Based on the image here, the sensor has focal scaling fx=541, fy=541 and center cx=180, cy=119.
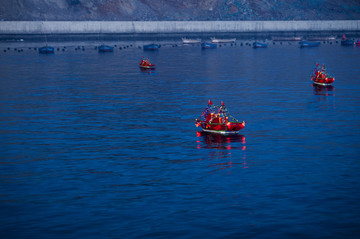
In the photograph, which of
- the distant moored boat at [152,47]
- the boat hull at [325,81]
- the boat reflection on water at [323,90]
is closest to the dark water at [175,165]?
the boat reflection on water at [323,90]

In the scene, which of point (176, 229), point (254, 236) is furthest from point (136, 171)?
point (254, 236)

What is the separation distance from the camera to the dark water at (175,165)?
28.0 metres

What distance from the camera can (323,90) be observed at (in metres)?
83.4

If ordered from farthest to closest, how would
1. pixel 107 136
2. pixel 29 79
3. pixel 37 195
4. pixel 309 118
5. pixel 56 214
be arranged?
1. pixel 29 79
2. pixel 309 118
3. pixel 107 136
4. pixel 37 195
5. pixel 56 214

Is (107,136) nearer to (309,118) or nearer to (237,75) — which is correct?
(309,118)

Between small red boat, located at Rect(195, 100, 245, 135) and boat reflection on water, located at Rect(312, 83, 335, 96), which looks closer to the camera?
small red boat, located at Rect(195, 100, 245, 135)

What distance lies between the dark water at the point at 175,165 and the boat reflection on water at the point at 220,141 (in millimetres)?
96

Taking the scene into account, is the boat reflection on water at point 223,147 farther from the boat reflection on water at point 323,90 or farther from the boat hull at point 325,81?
→ the boat hull at point 325,81

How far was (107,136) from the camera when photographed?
50.3 meters

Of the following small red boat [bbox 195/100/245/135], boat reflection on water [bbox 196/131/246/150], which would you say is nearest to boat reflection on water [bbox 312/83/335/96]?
small red boat [bbox 195/100/245/135]

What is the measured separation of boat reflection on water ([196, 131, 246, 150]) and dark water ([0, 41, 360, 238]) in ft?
0.32

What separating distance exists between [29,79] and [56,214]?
76259 millimetres

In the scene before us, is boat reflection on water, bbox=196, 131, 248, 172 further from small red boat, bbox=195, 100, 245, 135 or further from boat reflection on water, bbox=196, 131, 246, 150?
small red boat, bbox=195, 100, 245, 135

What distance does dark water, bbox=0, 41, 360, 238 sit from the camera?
1104 inches
